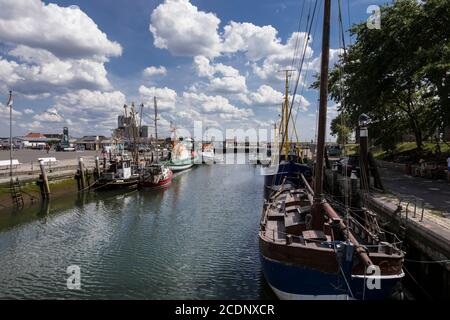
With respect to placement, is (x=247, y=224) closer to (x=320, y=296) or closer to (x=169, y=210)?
(x=169, y=210)

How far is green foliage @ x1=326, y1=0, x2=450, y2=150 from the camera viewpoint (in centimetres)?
2483

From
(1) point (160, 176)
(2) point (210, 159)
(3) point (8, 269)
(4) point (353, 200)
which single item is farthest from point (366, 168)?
(2) point (210, 159)

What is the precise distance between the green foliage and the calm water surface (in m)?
13.8

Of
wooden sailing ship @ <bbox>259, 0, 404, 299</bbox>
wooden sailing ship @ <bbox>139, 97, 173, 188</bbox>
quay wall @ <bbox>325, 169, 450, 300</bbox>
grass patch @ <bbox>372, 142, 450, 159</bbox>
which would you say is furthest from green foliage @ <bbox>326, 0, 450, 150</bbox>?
wooden sailing ship @ <bbox>139, 97, 173, 188</bbox>

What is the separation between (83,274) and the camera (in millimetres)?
15734

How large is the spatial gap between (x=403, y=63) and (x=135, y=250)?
25206mm

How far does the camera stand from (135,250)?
62.8ft

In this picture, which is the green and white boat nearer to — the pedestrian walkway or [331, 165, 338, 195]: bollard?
[331, 165, 338, 195]: bollard

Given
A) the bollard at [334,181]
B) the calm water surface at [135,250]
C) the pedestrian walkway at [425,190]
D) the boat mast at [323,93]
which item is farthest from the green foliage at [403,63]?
the calm water surface at [135,250]

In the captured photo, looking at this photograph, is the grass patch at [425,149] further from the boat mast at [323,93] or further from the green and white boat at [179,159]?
the green and white boat at [179,159]

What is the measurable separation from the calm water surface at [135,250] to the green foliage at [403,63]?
13.8 meters

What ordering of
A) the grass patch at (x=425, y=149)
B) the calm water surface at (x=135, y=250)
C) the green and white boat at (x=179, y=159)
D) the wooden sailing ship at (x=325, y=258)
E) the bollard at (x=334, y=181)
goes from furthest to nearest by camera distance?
1. the green and white boat at (x=179, y=159)
2. the grass patch at (x=425, y=149)
3. the bollard at (x=334, y=181)
4. the calm water surface at (x=135, y=250)
5. the wooden sailing ship at (x=325, y=258)

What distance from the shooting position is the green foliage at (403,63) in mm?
24828
